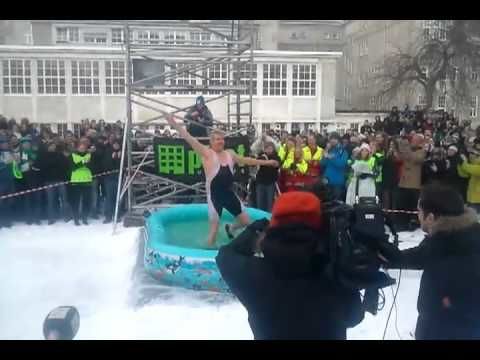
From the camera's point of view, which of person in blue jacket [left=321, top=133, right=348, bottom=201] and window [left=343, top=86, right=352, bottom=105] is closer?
person in blue jacket [left=321, top=133, right=348, bottom=201]

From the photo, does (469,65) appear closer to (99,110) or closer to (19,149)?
(99,110)

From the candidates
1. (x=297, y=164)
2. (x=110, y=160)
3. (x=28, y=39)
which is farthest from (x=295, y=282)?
(x=28, y=39)

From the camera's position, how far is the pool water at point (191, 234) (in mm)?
7066

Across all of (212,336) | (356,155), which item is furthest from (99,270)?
(356,155)

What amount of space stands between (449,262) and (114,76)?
22.5 meters

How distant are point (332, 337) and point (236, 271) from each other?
0.47 m

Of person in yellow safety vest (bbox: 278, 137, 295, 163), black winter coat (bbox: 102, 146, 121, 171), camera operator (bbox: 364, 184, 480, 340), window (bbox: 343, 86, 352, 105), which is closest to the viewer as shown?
camera operator (bbox: 364, 184, 480, 340)

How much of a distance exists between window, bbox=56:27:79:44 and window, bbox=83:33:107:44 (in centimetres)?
54

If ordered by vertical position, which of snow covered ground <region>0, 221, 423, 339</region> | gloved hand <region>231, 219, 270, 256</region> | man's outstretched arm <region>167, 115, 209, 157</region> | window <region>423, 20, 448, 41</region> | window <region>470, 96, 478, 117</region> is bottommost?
snow covered ground <region>0, 221, 423, 339</region>

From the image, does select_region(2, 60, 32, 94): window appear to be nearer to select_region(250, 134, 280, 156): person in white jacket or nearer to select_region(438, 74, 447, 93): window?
select_region(250, 134, 280, 156): person in white jacket

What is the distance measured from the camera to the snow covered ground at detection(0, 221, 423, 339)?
197 inches

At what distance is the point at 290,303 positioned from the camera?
212 cm

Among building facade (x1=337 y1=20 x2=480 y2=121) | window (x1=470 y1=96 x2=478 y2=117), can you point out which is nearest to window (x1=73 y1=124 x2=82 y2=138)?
building facade (x1=337 y1=20 x2=480 y2=121)

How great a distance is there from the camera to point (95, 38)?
28938 millimetres
